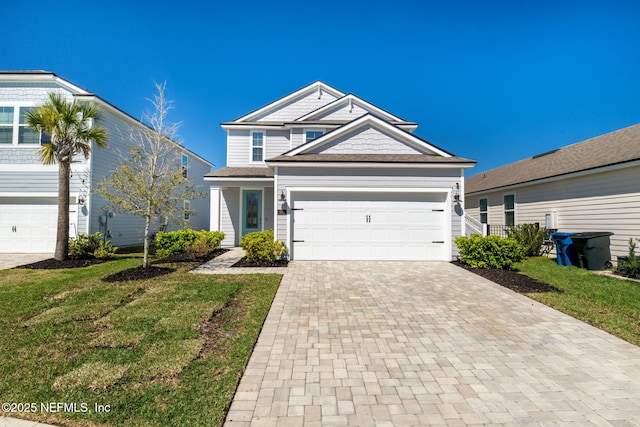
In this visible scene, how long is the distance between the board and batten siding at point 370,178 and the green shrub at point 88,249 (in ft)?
22.5

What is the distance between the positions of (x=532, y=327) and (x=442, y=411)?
2966 millimetres

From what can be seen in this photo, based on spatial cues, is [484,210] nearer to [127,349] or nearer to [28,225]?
[127,349]

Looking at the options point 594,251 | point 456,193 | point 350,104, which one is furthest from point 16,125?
point 594,251

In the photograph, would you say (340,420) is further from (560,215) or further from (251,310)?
(560,215)

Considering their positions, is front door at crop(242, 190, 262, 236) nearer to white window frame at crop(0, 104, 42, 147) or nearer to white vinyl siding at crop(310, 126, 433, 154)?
white vinyl siding at crop(310, 126, 433, 154)

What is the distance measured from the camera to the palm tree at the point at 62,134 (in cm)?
943

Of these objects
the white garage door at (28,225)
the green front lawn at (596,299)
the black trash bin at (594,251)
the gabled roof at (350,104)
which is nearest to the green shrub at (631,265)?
the green front lawn at (596,299)

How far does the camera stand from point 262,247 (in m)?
9.16

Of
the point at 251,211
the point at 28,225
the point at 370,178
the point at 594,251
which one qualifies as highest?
the point at 370,178

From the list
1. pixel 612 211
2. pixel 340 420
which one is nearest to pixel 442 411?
pixel 340 420

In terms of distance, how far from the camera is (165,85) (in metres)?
8.80

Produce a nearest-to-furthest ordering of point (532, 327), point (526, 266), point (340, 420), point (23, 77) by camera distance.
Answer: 1. point (340, 420)
2. point (532, 327)
3. point (526, 266)
4. point (23, 77)

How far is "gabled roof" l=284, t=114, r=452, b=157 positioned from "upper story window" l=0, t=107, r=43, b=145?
11.5m

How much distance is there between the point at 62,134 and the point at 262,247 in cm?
811
